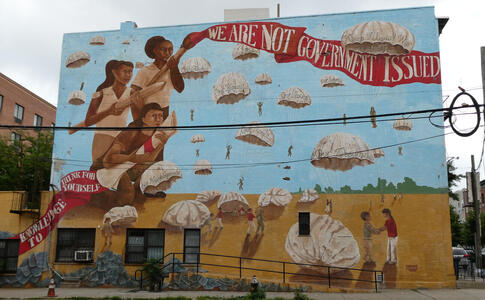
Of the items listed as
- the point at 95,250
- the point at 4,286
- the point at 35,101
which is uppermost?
the point at 35,101

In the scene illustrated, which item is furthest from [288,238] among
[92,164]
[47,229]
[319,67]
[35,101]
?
[35,101]

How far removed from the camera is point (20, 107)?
51094mm

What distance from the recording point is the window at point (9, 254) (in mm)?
22438

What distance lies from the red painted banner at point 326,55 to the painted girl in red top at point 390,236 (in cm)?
610

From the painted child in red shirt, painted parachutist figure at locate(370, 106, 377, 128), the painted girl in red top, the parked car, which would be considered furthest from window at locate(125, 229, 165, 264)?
the parked car

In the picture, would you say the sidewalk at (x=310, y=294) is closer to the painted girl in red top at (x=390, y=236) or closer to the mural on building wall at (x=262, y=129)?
the painted girl in red top at (x=390, y=236)

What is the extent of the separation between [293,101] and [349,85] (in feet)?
9.05

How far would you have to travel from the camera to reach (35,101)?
177ft

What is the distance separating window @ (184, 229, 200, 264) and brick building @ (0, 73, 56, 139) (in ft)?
96.9

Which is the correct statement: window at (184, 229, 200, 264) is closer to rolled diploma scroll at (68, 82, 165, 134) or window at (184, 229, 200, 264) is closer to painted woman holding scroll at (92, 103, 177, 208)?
painted woman holding scroll at (92, 103, 177, 208)

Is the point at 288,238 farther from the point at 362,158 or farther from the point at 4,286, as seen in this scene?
the point at 4,286

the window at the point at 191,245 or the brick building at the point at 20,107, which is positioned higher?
the brick building at the point at 20,107

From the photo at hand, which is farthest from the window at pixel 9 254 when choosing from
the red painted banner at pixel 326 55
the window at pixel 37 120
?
the window at pixel 37 120

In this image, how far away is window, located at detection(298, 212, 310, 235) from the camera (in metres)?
20.8
